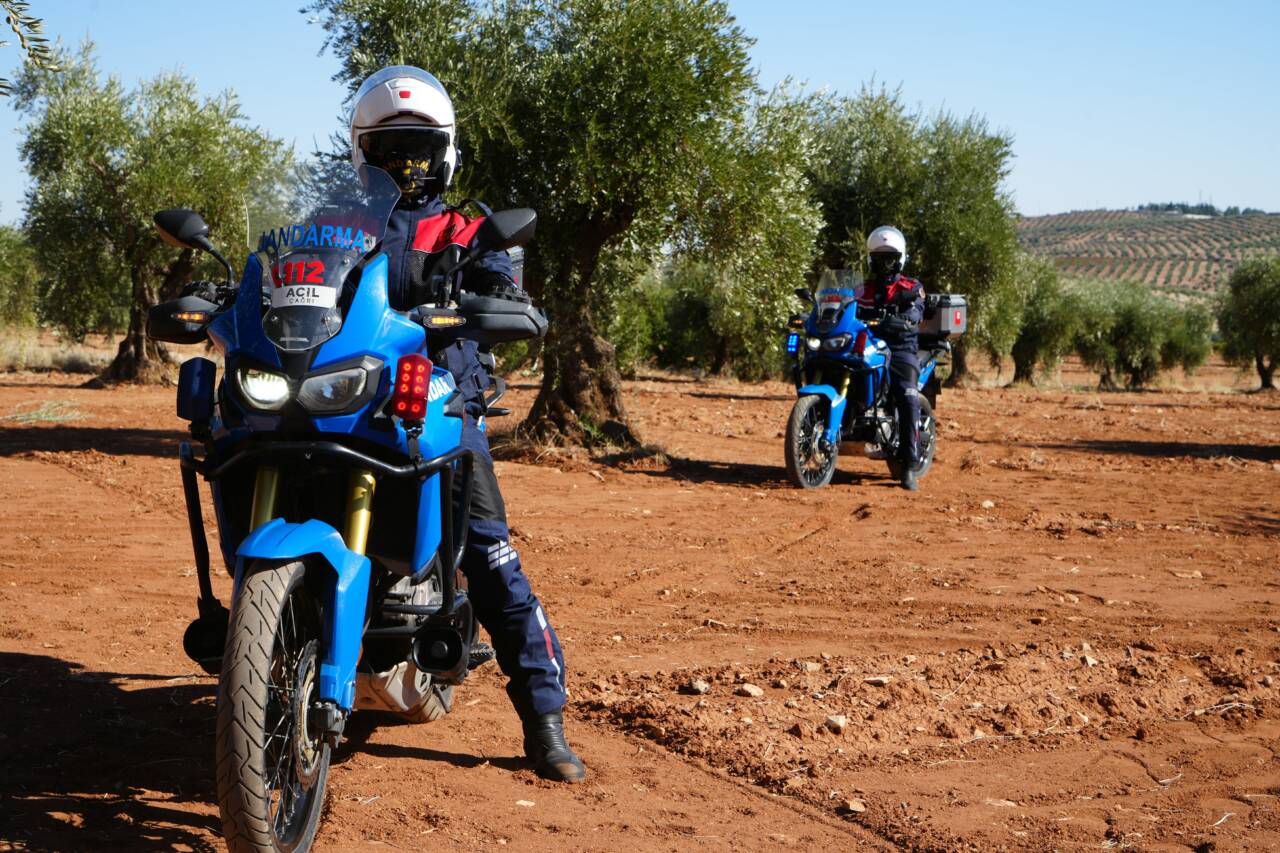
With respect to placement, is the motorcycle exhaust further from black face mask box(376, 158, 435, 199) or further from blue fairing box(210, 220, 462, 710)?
black face mask box(376, 158, 435, 199)

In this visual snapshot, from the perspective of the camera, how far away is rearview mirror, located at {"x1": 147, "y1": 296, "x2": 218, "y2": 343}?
12.1 feet

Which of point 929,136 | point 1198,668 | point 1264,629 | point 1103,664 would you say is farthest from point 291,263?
point 929,136

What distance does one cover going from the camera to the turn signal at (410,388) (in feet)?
11.1

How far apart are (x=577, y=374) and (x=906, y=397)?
360 centimetres

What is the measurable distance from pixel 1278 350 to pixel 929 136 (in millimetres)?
14372

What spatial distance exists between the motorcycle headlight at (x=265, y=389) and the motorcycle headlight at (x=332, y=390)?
0.05 m

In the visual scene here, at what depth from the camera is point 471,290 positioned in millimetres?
4082

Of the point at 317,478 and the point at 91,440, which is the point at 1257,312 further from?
the point at 317,478

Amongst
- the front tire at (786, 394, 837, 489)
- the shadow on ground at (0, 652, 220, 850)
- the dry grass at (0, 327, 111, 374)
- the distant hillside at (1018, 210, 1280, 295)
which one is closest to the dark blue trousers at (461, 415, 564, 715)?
the shadow on ground at (0, 652, 220, 850)

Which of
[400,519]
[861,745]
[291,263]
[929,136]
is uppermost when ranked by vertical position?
[929,136]

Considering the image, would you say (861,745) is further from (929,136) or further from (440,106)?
(929,136)

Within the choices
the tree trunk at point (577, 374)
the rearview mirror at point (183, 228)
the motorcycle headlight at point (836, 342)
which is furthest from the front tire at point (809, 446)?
the rearview mirror at point (183, 228)

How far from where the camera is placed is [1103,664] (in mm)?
5387

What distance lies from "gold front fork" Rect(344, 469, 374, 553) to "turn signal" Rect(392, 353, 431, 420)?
8.3 inches
